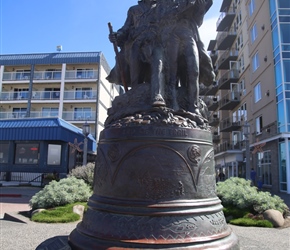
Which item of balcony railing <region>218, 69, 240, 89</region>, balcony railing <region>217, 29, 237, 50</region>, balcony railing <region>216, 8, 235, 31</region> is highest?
balcony railing <region>216, 8, 235, 31</region>

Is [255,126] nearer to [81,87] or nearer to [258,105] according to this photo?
[258,105]

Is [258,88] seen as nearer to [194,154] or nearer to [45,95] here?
[194,154]

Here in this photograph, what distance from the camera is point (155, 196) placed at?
11.2 ft

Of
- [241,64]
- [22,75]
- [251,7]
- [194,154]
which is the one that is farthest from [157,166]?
[22,75]

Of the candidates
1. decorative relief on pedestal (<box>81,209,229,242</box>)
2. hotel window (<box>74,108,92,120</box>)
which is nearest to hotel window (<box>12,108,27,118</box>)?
hotel window (<box>74,108,92,120</box>)

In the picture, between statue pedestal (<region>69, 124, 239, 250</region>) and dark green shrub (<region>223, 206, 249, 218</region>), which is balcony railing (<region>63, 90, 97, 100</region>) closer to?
dark green shrub (<region>223, 206, 249, 218</region>)

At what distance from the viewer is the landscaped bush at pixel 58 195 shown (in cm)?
1024

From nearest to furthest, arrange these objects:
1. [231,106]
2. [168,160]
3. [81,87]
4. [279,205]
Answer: [168,160]
[279,205]
[231,106]
[81,87]

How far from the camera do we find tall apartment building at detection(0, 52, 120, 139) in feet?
135

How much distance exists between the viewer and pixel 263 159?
1060 inches

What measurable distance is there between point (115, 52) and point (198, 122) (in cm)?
176

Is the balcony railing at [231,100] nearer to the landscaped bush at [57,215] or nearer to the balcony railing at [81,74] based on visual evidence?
the balcony railing at [81,74]

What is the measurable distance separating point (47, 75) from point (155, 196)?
43.3 m

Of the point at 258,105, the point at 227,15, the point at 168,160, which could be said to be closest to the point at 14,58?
the point at 227,15
